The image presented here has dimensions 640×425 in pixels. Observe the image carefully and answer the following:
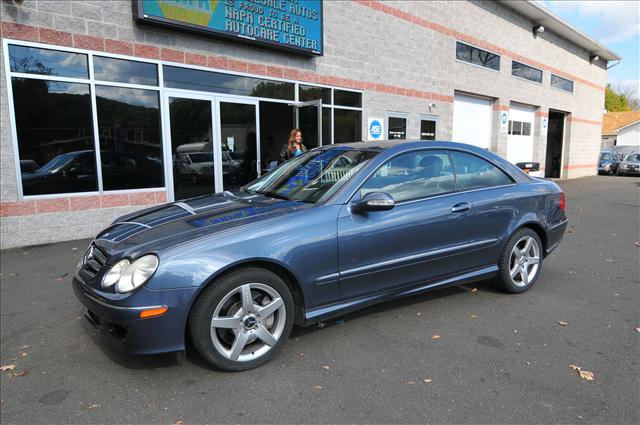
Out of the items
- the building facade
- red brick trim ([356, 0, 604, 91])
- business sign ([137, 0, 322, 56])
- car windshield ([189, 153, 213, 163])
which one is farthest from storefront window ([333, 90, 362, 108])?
car windshield ([189, 153, 213, 163])

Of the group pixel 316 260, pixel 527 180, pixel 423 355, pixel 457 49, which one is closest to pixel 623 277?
pixel 527 180

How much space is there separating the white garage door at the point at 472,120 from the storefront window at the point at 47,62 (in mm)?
12204

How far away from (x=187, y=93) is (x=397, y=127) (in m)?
6.75

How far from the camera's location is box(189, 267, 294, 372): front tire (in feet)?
8.95

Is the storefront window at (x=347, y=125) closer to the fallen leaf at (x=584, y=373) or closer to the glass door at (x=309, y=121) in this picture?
the glass door at (x=309, y=121)

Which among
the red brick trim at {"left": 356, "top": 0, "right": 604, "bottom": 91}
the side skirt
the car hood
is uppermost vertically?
the red brick trim at {"left": 356, "top": 0, "right": 604, "bottom": 91}

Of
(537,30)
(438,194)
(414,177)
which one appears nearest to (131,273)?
(414,177)

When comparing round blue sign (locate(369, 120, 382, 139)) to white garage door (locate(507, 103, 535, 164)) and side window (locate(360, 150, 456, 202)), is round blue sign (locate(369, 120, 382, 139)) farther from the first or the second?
white garage door (locate(507, 103, 535, 164))

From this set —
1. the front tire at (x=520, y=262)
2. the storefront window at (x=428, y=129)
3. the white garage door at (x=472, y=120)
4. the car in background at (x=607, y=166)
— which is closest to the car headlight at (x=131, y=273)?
the front tire at (x=520, y=262)

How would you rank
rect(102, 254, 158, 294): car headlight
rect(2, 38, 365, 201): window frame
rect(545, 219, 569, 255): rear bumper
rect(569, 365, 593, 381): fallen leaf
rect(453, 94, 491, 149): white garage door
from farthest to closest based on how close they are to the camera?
rect(453, 94, 491, 149): white garage door, rect(2, 38, 365, 201): window frame, rect(545, 219, 569, 255): rear bumper, rect(569, 365, 593, 381): fallen leaf, rect(102, 254, 158, 294): car headlight

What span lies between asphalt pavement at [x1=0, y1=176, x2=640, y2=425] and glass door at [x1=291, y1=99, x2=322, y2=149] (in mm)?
6626

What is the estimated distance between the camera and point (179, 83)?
8.12 m

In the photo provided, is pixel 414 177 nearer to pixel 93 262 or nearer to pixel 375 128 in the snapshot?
pixel 93 262

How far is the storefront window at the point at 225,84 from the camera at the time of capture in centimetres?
809
